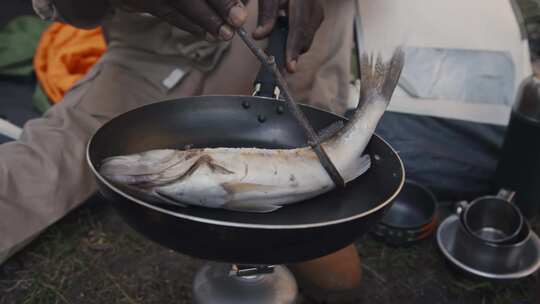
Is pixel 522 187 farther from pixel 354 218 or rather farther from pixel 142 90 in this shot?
pixel 142 90

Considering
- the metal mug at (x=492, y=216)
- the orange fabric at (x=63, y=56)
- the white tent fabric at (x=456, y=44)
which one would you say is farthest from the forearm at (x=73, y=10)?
the metal mug at (x=492, y=216)

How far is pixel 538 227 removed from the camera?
8.19 feet

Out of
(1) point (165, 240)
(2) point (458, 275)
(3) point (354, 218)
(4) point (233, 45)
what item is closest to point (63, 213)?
(4) point (233, 45)

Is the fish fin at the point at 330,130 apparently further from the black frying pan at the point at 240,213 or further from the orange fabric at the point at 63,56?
the orange fabric at the point at 63,56

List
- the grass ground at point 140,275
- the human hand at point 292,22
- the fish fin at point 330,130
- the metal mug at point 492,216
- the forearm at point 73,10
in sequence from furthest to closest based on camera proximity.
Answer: the metal mug at point 492,216, the grass ground at point 140,275, the forearm at point 73,10, the human hand at point 292,22, the fish fin at point 330,130

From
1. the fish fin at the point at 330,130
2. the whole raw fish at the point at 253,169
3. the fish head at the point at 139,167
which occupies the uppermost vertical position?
the fish head at the point at 139,167

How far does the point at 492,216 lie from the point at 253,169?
150cm

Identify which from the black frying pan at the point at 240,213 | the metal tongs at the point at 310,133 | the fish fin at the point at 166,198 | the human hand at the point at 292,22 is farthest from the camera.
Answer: the human hand at the point at 292,22

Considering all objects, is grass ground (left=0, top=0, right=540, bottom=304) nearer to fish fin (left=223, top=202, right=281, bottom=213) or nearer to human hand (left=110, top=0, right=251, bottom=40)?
fish fin (left=223, top=202, right=281, bottom=213)

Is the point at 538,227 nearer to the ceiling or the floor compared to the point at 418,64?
nearer to the floor

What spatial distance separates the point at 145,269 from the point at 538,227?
1.86 meters

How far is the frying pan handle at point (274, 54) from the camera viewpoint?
1609 mm

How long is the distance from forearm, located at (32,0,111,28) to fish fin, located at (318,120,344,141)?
0.98 m

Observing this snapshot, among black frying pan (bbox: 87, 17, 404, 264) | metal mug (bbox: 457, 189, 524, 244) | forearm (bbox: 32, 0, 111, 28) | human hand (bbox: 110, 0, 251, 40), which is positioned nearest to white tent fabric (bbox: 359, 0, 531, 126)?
metal mug (bbox: 457, 189, 524, 244)
